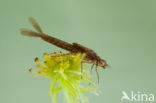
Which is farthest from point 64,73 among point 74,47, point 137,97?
point 137,97

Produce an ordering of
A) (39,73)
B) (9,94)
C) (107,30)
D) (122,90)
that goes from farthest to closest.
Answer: (107,30)
(122,90)
(9,94)
(39,73)

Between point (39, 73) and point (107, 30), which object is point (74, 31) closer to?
point (107, 30)

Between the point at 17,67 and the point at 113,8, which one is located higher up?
the point at 113,8

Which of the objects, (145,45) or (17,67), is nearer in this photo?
(17,67)

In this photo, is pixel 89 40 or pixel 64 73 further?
pixel 89 40

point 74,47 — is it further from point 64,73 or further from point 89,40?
point 89,40

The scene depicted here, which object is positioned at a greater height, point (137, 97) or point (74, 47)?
point (74, 47)

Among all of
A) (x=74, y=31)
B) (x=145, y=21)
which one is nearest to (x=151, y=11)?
(x=145, y=21)
